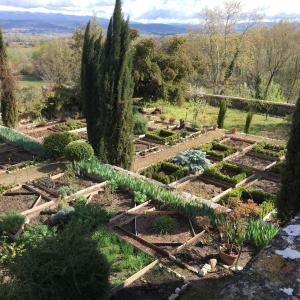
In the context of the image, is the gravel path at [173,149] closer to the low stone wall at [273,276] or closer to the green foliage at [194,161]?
the green foliage at [194,161]

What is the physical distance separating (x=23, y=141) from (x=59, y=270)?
442 inches

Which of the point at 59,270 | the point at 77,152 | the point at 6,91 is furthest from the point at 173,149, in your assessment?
the point at 59,270

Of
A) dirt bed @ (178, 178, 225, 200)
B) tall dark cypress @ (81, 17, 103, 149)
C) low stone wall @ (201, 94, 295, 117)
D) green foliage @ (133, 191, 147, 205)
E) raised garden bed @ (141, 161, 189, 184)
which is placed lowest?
dirt bed @ (178, 178, 225, 200)

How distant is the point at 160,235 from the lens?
8359mm

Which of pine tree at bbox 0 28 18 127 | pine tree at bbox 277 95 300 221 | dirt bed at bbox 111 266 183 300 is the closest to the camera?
dirt bed at bbox 111 266 183 300

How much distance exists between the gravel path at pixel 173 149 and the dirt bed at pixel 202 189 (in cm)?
225

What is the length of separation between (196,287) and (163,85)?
18.8m

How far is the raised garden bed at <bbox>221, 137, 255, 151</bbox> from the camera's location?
55.4 ft

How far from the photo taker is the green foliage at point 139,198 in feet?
32.4

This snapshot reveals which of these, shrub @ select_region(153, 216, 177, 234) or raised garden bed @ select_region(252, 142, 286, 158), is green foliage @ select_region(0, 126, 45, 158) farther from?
raised garden bed @ select_region(252, 142, 286, 158)

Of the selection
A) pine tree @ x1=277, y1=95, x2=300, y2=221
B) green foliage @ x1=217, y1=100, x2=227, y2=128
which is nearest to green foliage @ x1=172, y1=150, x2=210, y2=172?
pine tree @ x1=277, y1=95, x2=300, y2=221

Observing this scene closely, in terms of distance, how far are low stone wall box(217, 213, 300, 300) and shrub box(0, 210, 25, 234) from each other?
22.6 feet

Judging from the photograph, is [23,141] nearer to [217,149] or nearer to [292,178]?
[217,149]

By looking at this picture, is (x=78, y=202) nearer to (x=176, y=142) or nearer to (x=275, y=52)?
(x=176, y=142)
